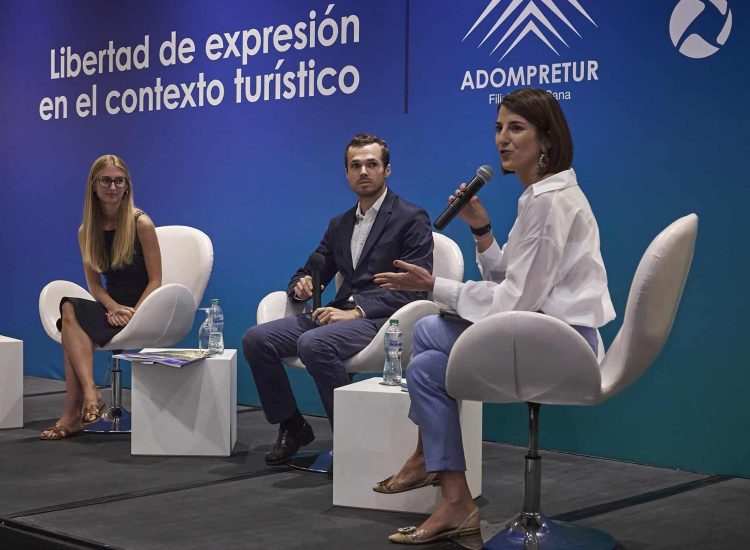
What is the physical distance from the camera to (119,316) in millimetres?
4980

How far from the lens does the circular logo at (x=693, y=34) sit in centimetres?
419

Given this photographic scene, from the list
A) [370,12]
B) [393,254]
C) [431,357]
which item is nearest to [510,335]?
[431,357]

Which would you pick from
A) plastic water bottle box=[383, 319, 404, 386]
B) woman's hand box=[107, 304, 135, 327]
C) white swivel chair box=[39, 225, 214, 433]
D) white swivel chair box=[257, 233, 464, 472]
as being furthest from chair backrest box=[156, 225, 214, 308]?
plastic water bottle box=[383, 319, 404, 386]

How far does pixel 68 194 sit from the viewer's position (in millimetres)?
6820

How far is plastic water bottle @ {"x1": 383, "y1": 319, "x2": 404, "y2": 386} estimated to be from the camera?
3836mm

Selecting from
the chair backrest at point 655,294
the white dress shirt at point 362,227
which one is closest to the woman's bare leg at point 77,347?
the white dress shirt at point 362,227

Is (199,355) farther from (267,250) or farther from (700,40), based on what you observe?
(700,40)

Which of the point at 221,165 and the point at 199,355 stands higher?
the point at 221,165

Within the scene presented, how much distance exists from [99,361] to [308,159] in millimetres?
2097

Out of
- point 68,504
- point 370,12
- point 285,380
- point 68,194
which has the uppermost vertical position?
point 370,12

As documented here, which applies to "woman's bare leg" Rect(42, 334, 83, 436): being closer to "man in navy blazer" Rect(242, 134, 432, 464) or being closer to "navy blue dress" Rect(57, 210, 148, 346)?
"navy blue dress" Rect(57, 210, 148, 346)

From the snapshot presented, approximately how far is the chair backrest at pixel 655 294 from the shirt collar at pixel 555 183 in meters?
0.32

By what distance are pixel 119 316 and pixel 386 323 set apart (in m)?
1.50

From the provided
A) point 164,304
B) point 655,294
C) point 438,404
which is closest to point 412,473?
point 438,404
